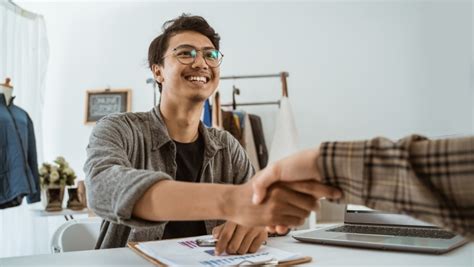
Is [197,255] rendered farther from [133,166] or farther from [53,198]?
[53,198]

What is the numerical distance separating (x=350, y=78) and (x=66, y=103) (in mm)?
2226

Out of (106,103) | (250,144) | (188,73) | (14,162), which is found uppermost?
(188,73)

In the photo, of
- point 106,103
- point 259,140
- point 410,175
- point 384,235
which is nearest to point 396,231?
point 384,235

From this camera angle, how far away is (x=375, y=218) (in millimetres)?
1033

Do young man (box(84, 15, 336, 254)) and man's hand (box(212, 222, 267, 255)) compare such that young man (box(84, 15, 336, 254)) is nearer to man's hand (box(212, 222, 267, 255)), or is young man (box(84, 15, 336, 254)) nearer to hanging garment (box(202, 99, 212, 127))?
man's hand (box(212, 222, 267, 255))

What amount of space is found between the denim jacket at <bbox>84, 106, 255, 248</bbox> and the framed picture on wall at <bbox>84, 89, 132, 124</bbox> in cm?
187

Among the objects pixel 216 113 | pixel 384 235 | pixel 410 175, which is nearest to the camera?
pixel 410 175

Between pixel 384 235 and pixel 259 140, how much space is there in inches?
69.8

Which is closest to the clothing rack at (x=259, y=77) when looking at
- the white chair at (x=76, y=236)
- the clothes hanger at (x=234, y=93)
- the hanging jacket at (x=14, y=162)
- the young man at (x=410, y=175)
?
the clothes hanger at (x=234, y=93)

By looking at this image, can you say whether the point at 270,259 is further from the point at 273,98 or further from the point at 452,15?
the point at 452,15

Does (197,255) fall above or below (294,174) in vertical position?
below

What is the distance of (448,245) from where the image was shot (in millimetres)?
794

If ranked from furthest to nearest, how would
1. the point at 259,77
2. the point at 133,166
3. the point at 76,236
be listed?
the point at 259,77
the point at 76,236
the point at 133,166

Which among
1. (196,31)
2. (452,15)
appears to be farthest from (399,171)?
(452,15)
